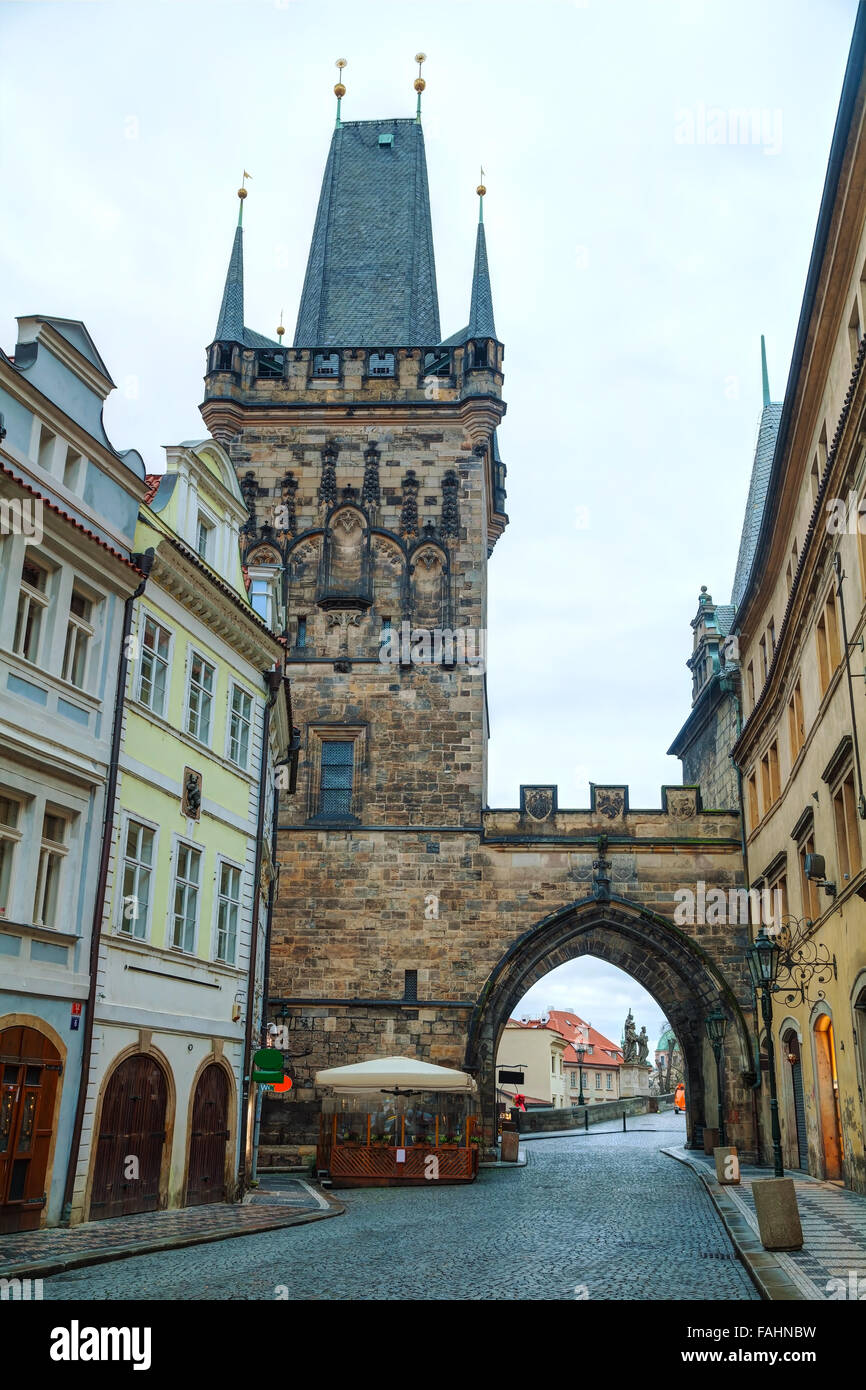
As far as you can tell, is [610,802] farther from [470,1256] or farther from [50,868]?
[470,1256]

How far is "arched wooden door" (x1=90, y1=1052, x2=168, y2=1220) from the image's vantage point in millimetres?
14047

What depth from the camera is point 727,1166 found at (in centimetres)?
1936

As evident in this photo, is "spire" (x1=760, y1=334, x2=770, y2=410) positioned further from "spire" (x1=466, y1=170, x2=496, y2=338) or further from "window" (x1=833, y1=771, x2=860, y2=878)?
"window" (x1=833, y1=771, x2=860, y2=878)

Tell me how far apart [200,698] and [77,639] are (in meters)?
3.27

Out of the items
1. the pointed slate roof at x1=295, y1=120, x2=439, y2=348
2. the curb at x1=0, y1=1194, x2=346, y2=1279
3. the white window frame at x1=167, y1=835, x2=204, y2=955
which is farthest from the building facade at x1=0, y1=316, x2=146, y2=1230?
Answer: the pointed slate roof at x1=295, y1=120, x2=439, y2=348

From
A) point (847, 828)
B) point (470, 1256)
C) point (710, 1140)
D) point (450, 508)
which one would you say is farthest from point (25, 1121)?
point (450, 508)

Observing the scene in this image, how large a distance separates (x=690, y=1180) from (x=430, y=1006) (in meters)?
7.67

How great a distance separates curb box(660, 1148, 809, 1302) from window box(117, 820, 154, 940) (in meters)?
7.20

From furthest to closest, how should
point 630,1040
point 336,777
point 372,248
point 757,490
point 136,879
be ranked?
1. point 630,1040
2. point 372,248
3. point 757,490
4. point 336,777
5. point 136,879

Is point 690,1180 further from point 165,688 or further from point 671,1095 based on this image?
point 671,1095

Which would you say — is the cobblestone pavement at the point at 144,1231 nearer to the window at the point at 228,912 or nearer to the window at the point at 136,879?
the window at the point at 136,879

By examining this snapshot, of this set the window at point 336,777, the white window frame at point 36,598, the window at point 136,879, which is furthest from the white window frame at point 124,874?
the window at point 336,777

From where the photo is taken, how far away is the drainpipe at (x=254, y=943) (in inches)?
726
